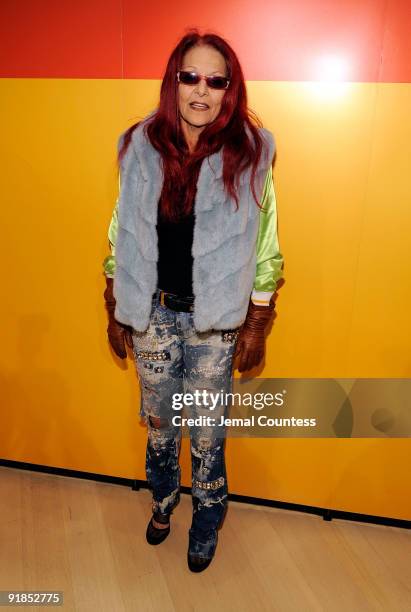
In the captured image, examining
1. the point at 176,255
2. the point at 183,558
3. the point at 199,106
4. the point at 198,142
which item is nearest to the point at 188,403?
the point at 176,255

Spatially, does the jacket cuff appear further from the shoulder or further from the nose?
the nose

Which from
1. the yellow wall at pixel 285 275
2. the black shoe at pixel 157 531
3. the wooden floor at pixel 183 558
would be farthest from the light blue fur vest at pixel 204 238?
the wooden floor at pixel 183 558

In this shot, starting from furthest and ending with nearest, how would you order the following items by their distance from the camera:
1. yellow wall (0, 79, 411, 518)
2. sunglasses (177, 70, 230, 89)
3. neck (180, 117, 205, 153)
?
yellow wall (0, 79, 411, 518) → neck (180, 117, 205, 153) → sunglasses (177, 70, 230, 89)

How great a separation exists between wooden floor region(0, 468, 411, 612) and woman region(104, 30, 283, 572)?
1.92 ft

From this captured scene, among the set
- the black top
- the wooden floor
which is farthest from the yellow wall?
the black top

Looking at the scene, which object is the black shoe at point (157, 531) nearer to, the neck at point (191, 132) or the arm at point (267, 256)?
Answer: the arm at point (267, 256)

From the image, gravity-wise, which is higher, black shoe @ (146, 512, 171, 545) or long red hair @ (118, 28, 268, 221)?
long red hair @ (118, 28, 268, 221)

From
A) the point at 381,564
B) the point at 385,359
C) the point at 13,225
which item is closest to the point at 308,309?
the point at 385,359

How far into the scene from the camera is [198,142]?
5.25 ft

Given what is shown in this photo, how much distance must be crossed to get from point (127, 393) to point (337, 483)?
101 centimetres

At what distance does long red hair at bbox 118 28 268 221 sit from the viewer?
1.55 metres

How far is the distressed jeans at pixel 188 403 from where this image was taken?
1711 mm

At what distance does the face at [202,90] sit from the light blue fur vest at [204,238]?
128 mm

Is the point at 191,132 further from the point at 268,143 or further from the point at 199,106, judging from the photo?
the point at 268,143
